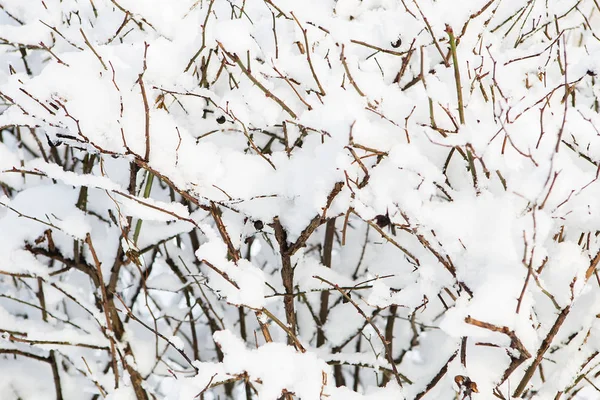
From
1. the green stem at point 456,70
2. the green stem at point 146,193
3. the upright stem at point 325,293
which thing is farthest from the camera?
the upright stem at point 325,293

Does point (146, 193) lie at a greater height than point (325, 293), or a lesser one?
greater

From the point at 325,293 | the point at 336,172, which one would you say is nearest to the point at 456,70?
the point at 336,172

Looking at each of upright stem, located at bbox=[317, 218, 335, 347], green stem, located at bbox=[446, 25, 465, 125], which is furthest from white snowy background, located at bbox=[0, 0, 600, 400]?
upright stem, located at bbox=[317, 218, 335, 347]

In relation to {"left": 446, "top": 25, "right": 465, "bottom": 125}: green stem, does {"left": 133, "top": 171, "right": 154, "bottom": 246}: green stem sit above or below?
above

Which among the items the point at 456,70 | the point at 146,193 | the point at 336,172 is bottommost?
the point at 336,172

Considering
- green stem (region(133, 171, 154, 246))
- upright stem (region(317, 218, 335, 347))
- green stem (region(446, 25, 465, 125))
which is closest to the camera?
green stem (region(446, 25, 465, 125))

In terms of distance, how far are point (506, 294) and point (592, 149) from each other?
0.56m

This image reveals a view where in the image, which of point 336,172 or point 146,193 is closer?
point 336,172

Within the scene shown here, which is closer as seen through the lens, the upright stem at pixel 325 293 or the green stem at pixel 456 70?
the green stem at pixel 456 70

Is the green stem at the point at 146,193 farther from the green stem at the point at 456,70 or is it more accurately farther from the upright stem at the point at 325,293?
the green stem at the point at 456,70

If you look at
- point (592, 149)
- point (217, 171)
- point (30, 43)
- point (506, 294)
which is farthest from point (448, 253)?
point (30, 43)

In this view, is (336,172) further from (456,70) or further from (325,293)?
(325,293)

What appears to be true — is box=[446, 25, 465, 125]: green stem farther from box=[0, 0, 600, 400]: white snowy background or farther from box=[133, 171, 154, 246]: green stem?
box=[133, 171, 154, 246]: green stem


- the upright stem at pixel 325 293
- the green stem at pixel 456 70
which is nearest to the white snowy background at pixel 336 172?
the green stem at pixel 456 70
